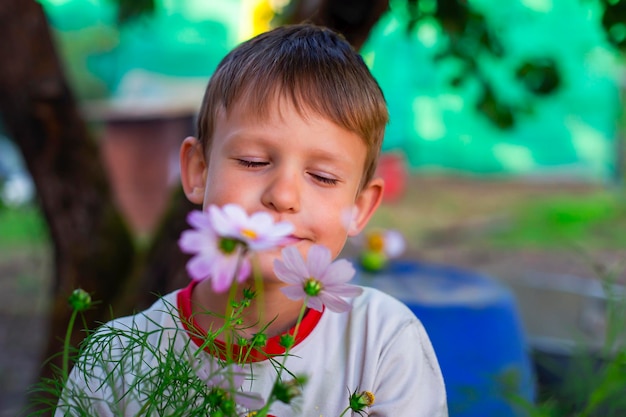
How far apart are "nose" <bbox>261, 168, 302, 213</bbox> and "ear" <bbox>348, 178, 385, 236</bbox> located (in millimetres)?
195

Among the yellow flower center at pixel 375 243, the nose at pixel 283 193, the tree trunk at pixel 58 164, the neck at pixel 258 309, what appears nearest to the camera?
the nose at pixel 283 193

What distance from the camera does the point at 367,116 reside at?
993 millimetres

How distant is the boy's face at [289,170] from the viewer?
0.89m

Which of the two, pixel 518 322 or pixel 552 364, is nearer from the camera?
pixel 518 322

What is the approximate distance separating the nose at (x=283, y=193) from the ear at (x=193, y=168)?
0.67ft

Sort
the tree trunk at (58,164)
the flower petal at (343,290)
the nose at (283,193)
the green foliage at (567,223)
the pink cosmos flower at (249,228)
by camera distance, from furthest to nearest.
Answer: the green foliage at (567,223) → the tree trunk at (58,164) → the nose at (283,193) → the flower petal at (343,290) → the pink cosmos flower at (249,228)

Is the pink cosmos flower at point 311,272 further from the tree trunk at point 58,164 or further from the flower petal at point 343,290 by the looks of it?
the tree trunk at point 58,164

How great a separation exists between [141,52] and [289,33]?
547cm

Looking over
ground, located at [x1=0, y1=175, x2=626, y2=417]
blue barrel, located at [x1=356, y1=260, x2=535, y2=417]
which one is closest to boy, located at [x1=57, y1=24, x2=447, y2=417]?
blue barrel, located at [x1=356, y1=260, x2=535, y2=417]

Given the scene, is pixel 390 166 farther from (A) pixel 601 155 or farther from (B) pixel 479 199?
(A) pixel 601 155

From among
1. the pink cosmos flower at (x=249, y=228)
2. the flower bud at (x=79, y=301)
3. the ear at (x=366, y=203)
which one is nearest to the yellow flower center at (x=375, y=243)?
the ear at (x=366, y=203)

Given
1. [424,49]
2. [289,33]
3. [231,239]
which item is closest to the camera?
[231,239]

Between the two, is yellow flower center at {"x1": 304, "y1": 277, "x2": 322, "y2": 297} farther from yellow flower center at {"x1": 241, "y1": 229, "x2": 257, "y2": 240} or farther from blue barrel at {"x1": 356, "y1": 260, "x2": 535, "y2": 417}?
blue barrel at {"x1": 356, "y1": 260, "x2": 535, "y2": 417}

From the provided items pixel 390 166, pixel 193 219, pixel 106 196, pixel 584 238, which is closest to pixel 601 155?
pixel 584 238
